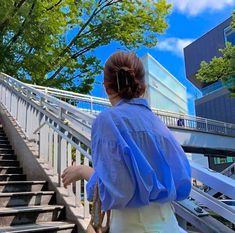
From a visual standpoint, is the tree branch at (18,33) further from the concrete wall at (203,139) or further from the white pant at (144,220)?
the white pant at (144,220)

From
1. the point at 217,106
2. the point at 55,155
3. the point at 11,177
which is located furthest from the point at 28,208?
the point at 217,106

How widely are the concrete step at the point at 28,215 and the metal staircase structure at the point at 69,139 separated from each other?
0.76 feet

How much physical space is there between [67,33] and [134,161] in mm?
12900

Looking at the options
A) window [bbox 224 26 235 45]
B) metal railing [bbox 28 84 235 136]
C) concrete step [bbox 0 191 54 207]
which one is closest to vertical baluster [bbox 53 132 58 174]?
concrete step [bbox 0 191 54 207]

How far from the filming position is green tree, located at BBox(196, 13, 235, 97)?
13348 mm

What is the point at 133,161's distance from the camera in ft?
4.09

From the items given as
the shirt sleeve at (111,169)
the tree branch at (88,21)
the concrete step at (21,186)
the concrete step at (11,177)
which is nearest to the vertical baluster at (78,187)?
the concrete step at (21,186)

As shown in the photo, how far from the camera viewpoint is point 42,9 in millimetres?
11086

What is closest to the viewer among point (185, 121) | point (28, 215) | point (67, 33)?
point (28, 215)

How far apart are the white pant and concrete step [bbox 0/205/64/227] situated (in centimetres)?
242

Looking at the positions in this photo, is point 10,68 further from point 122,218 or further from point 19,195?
point 122,218

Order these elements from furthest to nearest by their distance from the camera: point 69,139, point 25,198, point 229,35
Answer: point 229,35 → point 25,198 → point 69,139

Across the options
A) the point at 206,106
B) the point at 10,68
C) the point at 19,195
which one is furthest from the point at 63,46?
the point at 206,106

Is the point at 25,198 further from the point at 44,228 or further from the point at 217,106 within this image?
the point at 217,106
